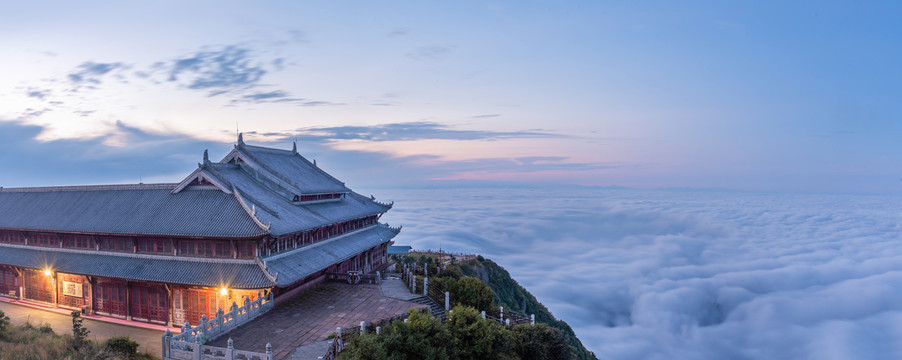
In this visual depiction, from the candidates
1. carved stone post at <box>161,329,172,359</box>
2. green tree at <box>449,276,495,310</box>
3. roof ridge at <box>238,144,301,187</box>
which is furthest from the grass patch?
green tree at <box>449,276,495,310</box>

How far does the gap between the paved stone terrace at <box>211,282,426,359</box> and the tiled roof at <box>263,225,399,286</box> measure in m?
1.74

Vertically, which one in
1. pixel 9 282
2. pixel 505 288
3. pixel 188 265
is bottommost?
pixel 505 288

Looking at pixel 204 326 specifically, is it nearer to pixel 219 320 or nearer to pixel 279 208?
pixel 219 320

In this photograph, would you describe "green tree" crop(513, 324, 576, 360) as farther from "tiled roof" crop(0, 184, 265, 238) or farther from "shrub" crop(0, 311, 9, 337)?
"shrub" crop(0, 311, 9, 337)

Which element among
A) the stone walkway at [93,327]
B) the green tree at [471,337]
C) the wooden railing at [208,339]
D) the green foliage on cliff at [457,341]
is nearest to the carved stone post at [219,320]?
the wooden railing at [208,339]

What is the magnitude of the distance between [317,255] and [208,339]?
31.0ft

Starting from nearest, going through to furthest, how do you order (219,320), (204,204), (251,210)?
(219,320) < (251,210) < (204,204)

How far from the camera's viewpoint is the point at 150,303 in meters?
26.7

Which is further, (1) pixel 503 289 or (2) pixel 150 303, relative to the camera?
(1) pixel 503 289

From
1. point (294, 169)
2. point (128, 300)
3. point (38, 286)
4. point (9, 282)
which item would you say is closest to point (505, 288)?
point (294, 169)

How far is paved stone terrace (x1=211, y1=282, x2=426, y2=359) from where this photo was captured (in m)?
20.7

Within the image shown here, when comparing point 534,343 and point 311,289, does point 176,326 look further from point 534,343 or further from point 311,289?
point 534,343

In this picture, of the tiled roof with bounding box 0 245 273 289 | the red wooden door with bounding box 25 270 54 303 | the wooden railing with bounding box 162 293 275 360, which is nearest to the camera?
the wooden railing with bounding box 162 293 275 360

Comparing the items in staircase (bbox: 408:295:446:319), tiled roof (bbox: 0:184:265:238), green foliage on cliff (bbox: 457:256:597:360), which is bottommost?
green foliage on cliff (bbox: 457:256:597:360)
